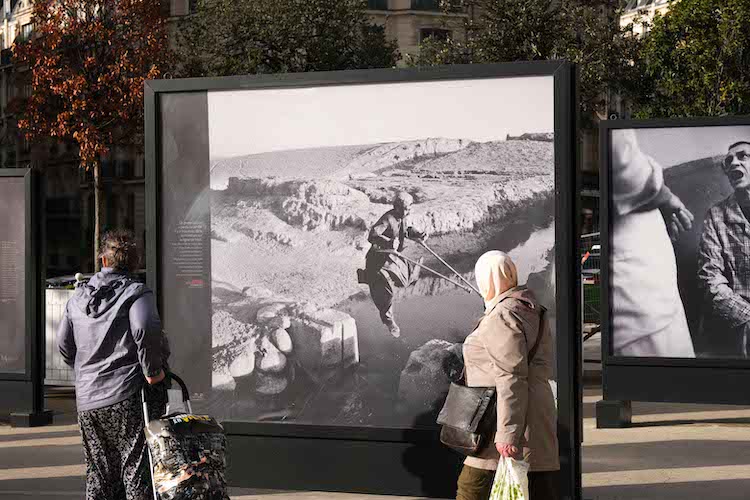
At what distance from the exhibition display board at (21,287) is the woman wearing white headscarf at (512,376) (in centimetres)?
642

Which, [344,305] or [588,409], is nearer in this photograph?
[344,305]

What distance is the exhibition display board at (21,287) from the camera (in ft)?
37.9

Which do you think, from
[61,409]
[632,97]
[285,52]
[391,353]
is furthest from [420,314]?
[285,52]

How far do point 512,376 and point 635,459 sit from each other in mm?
4296

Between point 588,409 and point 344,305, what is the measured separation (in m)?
5.65

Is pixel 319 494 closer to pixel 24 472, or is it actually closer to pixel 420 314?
pixel 420 314

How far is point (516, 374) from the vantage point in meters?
5.75

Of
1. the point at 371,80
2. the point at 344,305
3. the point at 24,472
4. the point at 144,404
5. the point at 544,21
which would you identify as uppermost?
the point at 544,21

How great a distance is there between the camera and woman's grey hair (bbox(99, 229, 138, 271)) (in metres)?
6.91

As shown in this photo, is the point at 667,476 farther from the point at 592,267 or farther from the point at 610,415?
the point at 592,267

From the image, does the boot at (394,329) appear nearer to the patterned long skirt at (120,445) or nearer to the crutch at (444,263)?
the crutch at (444,263)

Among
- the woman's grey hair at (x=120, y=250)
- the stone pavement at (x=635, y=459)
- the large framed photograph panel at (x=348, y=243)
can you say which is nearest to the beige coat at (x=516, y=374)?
the large framed photograph panel at (x=348, y=243)

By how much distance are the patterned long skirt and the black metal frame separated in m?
4.82

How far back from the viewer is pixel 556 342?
7.21 metres
